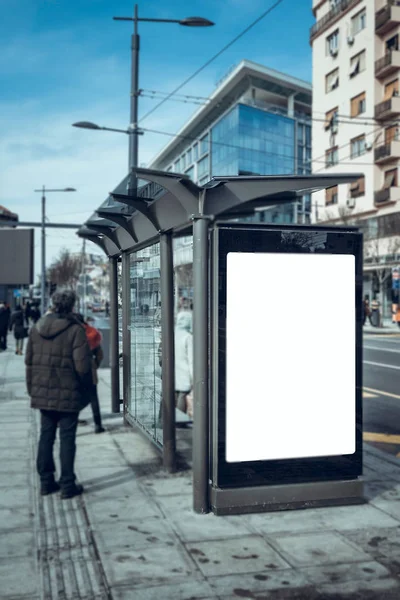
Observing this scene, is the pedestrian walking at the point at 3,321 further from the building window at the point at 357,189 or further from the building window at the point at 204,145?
the building window at the point at 204,145

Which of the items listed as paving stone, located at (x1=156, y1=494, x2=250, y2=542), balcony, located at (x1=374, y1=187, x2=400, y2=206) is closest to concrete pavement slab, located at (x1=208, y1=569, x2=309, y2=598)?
paving stone, located at (x1=156, y1=494, x2=250, y2=542)

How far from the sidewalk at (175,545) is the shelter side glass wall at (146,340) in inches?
25.3

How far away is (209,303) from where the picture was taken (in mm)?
5062

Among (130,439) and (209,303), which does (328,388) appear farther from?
(130,439)

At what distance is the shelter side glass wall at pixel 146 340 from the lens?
6414 millimetres

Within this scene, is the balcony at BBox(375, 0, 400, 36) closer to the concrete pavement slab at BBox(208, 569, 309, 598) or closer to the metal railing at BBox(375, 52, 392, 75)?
the metal railing at BBox(375, 52, 392, 75)

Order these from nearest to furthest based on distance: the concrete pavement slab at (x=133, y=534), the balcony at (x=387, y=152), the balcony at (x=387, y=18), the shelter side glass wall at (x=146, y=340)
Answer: the concrete pavement slab at (x=133, y=534) → the shelter side glass wall at (x=146, y=340) → the balcony at (x=387, y=18) → the balcony at (x=387, y=152)

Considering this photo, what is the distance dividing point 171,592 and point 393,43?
4132 cm

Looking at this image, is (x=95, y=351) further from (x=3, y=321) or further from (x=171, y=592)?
(x=3, y=321)

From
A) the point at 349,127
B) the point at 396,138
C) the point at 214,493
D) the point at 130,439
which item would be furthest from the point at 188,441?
the point at 349,127

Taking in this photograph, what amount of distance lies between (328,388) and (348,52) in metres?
42.0

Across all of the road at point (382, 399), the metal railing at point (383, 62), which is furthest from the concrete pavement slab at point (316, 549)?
the metal railing at point (383, 62)

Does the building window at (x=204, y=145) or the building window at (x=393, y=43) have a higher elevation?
the building window at (x=204, y=145)

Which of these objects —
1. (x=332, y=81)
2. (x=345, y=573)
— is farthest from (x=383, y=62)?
(x=345, y=573)
